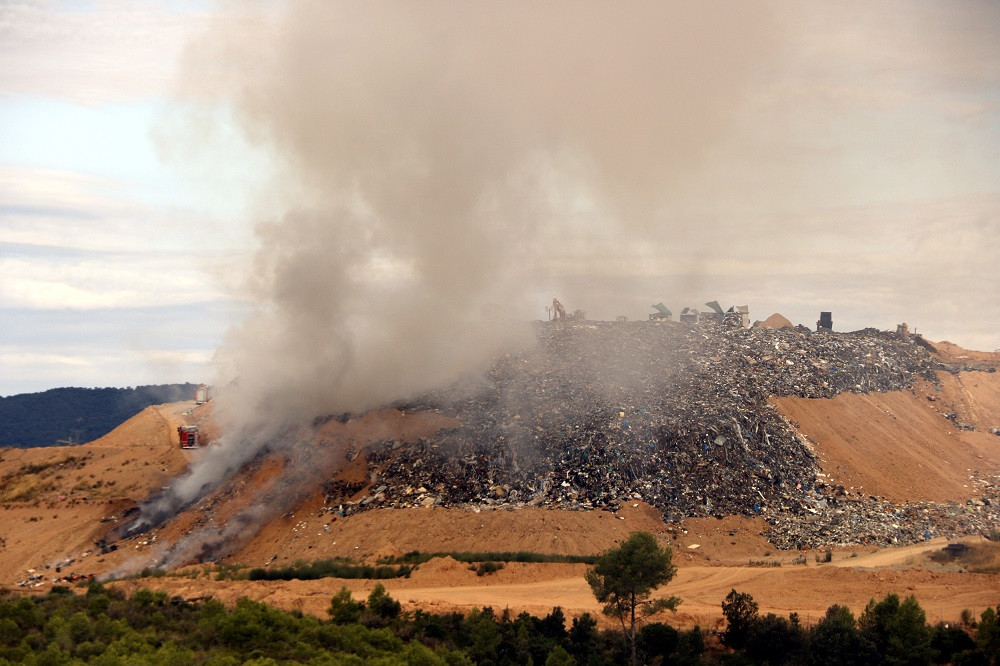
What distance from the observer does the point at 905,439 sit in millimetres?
44812

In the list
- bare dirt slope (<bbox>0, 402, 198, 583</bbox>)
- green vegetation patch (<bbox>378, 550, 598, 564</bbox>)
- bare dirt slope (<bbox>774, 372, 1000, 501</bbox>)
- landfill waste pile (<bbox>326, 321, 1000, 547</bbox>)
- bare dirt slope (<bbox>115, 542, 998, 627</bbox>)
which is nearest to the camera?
bare dirt slope (<bbox>115, 542, 998, 627</bbox>)

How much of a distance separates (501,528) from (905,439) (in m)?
21.8

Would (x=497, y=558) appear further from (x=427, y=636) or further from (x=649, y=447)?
(x=649, y=447)

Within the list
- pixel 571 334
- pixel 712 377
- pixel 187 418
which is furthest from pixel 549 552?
pixel 187 418

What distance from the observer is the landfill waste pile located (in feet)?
122

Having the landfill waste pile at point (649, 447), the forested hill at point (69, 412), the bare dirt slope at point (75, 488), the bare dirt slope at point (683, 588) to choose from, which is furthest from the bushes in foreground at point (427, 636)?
the forested hill at point (69, 412)

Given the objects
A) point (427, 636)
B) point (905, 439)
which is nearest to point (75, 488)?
point (427, 636)

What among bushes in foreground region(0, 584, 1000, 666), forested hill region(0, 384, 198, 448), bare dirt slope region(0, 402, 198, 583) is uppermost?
forested hill region(0, 384, 198, 448)

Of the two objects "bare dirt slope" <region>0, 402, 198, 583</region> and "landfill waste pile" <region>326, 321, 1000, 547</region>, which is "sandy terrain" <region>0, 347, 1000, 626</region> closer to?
"bare dirt slope" <region>0, 402, 198, 583</region>

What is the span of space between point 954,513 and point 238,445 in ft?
103

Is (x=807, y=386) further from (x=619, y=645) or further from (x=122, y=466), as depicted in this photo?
(x=122, y=466)

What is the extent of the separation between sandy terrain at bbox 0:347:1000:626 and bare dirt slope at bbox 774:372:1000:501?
92 millimetres

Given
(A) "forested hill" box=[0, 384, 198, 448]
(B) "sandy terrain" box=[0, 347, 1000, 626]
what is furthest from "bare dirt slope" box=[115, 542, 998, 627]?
(A) "forested hill" box=[0, 384, 198, 448]

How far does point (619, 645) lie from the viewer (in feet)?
85.6
